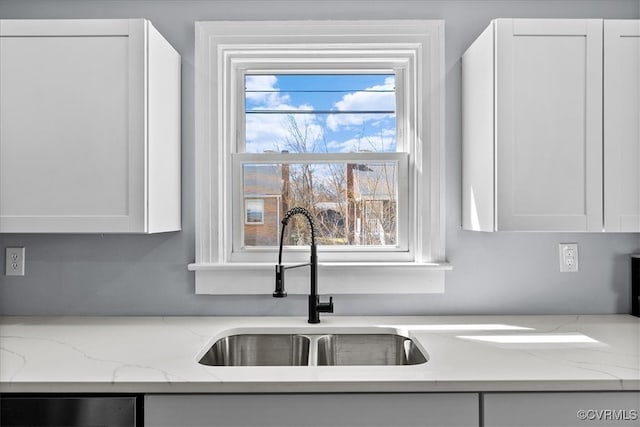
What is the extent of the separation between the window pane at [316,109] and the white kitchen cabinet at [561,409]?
1.19 metres

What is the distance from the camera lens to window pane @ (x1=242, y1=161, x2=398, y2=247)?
82.3 inches

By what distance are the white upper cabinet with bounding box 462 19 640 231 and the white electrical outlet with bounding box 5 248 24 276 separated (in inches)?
76.7

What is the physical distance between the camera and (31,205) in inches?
63.7

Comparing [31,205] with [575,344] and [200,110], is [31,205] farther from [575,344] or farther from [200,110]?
[575,344]

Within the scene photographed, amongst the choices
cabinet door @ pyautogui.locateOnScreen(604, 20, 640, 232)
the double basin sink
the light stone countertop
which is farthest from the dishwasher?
cabinet door @ pyautogui.locateOnScreen(604, 20, 640, 232)

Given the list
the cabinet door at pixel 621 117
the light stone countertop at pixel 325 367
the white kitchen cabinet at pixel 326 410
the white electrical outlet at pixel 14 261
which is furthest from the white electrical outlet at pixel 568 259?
the white electrical outlet at pixel 14 261

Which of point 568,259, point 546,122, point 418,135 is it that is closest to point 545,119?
point 546,122

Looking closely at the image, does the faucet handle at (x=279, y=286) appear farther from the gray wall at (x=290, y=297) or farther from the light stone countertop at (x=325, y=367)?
the gray wall at (x=290, y=297)

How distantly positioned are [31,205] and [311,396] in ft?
3.89

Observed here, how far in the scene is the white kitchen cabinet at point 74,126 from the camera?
63.4 inches

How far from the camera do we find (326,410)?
4.17 ft

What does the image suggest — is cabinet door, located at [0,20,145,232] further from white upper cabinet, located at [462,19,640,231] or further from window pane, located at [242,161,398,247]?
white upper cabinet, located at [462,19,640,231]

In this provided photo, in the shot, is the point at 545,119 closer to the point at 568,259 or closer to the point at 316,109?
the point at 568,259

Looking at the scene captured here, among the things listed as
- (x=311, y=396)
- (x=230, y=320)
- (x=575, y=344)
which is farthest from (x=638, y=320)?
(x=230, y=320)
